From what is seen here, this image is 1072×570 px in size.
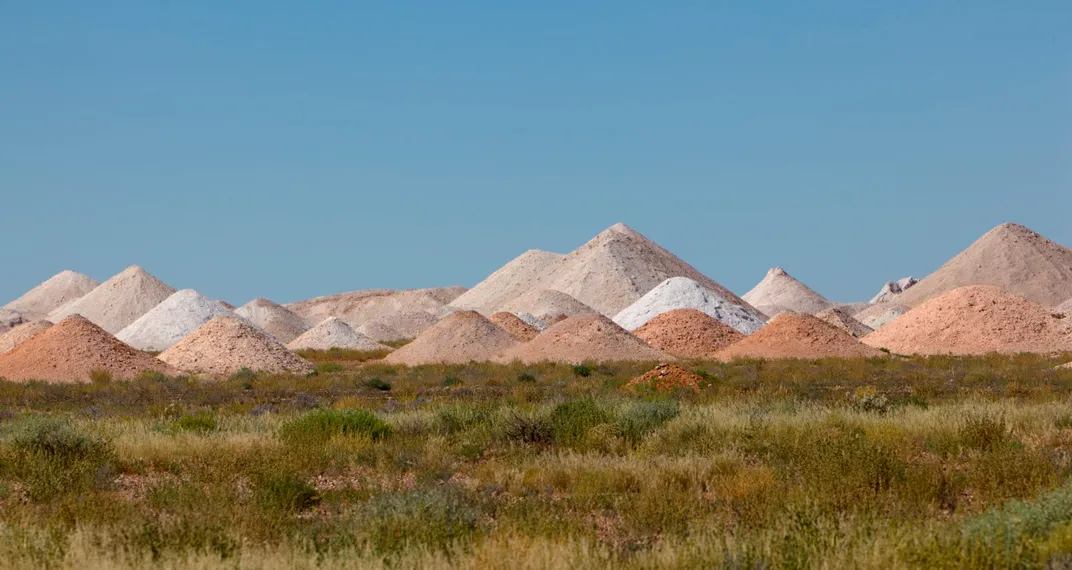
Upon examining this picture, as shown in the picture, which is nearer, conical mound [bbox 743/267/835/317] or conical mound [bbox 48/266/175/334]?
conical mound [bbox 48/266/175/334]

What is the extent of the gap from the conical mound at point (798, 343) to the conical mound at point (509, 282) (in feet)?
216

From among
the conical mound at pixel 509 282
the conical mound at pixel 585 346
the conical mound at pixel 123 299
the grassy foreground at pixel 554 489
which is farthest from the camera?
the conical mound at pixel 509 282

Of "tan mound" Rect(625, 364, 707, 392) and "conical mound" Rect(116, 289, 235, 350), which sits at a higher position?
"conical mound" Rect(116, 289, 235, 350)

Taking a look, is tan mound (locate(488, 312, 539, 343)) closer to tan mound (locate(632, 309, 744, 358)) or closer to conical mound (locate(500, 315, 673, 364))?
tan mound (locate(632, 309, 744, 358))

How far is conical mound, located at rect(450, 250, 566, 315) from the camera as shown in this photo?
12194 cm

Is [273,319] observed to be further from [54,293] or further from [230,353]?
[54,293]

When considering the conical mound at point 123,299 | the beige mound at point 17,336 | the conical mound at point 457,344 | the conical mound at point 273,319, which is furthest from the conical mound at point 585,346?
the conical mound at point 123,299

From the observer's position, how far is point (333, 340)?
73.7 meters

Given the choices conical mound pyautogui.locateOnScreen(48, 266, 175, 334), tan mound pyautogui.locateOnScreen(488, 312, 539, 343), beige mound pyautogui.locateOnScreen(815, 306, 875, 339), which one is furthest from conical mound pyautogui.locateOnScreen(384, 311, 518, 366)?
conical mound pyautogui.locateOnScreen(48, 266, 175, 334)

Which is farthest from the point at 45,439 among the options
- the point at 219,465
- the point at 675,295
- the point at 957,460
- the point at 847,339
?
the point at 675,295

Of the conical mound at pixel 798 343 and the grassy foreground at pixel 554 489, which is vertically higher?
the conical mound at pixel 798 343

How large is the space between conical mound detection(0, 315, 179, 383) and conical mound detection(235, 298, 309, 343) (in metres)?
56.4

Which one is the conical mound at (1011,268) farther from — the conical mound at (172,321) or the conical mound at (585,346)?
the conical mound at (172,321)

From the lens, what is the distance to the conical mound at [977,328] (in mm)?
53312
